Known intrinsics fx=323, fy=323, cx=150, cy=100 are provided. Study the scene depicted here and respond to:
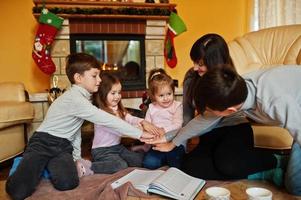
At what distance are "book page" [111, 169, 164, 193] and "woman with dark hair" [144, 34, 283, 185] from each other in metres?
0.15

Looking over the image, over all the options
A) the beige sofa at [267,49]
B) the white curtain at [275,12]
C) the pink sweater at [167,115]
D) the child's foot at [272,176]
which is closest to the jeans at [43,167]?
the pink sweater at [167,115]

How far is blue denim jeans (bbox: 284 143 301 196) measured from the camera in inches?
52.5

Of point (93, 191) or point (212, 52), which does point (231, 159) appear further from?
point (93, 191)

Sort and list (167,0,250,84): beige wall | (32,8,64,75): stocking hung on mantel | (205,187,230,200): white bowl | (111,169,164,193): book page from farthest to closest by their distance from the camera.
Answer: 1. (167,0,250,84): beige wall
2. (32,8,64,75): stocking hung on mantel
3. (111,169,164,193): book page
4. (205,187,230,200): white bowl

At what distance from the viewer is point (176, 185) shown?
1.42 metres

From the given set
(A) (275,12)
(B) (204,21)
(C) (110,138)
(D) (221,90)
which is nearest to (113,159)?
(C) (110,138)

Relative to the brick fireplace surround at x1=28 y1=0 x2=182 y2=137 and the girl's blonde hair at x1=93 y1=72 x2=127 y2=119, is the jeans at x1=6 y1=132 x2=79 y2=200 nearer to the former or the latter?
the girl's blonde hair at x1=93 y1=72 x2=127 y2=119

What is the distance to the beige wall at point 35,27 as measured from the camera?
2.94 metres

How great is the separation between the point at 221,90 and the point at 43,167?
0.95 meters

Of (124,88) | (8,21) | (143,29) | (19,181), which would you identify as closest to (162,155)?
(19,181)

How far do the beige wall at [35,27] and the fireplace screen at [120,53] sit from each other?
0.36m

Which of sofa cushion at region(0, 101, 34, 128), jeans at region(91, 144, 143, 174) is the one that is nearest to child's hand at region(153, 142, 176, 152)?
jeans at region(91, 144, 143, 174)

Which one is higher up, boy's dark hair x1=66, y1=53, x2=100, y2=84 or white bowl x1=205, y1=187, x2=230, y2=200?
boy's dark hair x1=66, y1=53, x2=100, y2=84

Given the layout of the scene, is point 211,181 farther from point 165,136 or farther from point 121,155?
point 121,155
